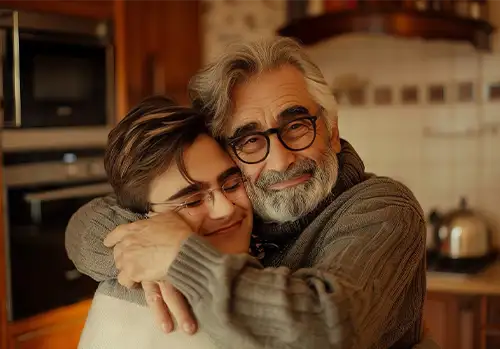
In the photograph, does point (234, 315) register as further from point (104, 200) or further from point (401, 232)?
point (104, 200)

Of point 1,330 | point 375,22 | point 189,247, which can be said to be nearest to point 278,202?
point 189,247

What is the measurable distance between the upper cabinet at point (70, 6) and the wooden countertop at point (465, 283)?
1776mm

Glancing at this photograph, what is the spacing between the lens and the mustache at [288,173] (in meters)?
1.29

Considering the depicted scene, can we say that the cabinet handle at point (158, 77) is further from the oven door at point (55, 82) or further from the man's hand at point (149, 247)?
the man's hand at point (149, 247)

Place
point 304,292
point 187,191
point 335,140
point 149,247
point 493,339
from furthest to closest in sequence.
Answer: point 493,339 → point 335,140 → point 187,191 → point 149,247 → point 304,292

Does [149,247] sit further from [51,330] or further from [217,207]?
[51,330]

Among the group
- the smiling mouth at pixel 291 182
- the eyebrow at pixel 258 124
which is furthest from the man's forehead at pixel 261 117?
the smiling mouth at pixel 291 182

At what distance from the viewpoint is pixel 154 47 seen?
3096mm

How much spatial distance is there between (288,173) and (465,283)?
1396 millimetres

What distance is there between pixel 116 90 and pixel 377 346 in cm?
206

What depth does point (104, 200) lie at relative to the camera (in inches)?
57.5

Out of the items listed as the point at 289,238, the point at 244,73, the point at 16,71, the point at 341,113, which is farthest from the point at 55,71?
the point at 289,238

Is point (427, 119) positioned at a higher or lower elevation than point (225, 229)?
higher

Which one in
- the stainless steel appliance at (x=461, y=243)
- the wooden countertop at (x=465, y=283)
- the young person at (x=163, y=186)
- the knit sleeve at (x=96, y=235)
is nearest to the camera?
the young person at (x=163, y=186)
